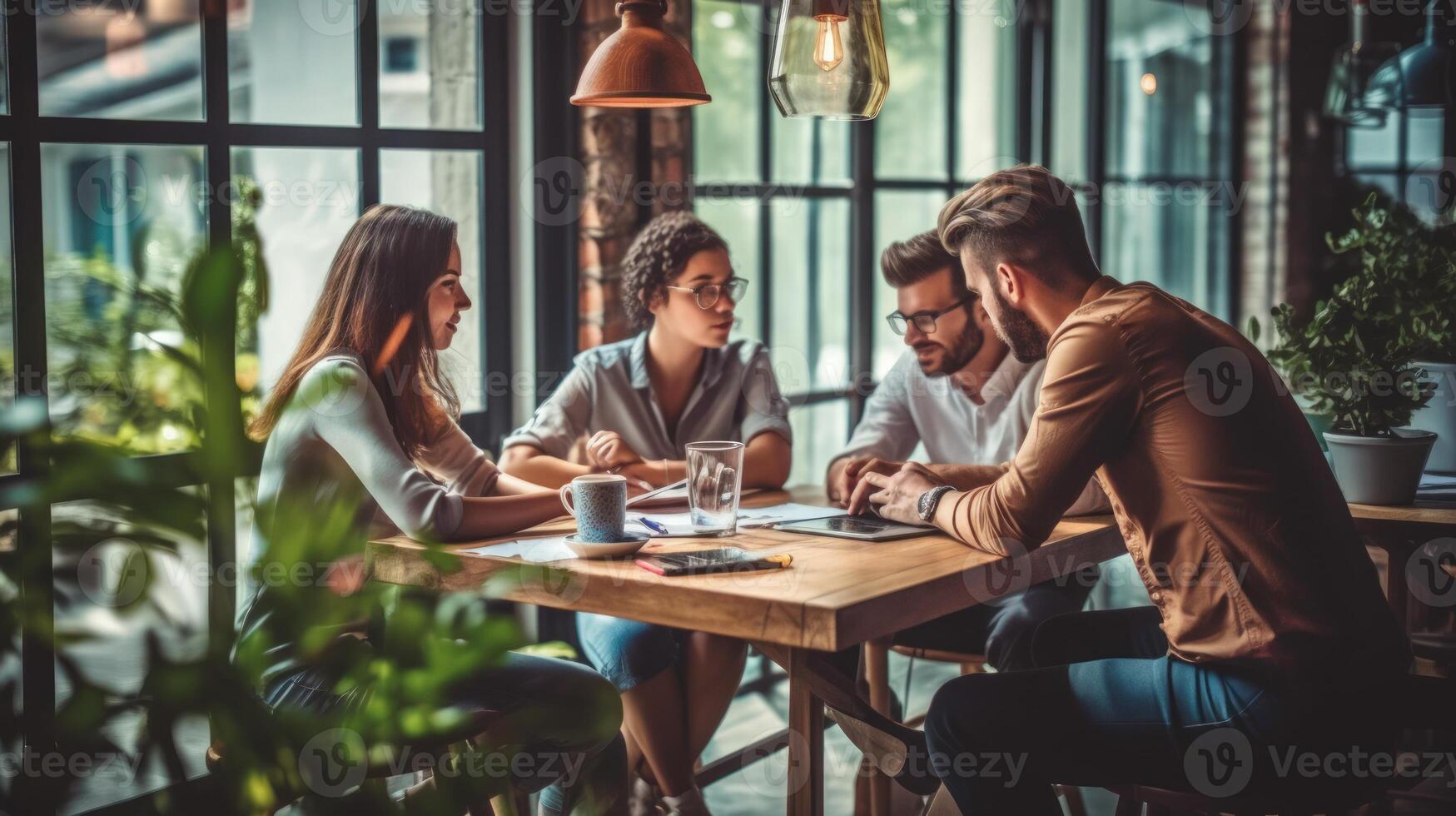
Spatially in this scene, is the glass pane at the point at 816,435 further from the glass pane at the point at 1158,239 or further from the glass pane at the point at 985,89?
the glass pane at the point at 1158,239

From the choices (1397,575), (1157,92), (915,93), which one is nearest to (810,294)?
(915,93)

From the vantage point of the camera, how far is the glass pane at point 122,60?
7.18 feet

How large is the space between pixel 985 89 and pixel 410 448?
9.37 ft

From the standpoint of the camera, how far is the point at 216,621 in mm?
834

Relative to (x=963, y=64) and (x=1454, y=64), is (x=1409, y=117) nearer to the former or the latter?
(x=1454, y=64)

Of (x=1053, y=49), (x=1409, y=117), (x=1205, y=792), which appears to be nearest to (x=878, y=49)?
(x=1205, y=792)

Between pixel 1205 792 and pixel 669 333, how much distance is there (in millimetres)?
1509

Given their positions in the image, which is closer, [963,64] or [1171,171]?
[963,64]

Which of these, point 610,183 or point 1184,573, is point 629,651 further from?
point 610,183

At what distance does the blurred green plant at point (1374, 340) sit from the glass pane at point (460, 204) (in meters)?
1.66

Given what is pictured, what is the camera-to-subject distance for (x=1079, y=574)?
8.05ft

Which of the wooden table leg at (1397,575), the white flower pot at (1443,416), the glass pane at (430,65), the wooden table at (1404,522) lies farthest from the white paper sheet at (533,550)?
the white flower pot at (1443,416)

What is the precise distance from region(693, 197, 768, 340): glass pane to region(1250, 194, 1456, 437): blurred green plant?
1.41 meters

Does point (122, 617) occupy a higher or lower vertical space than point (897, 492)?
higher
